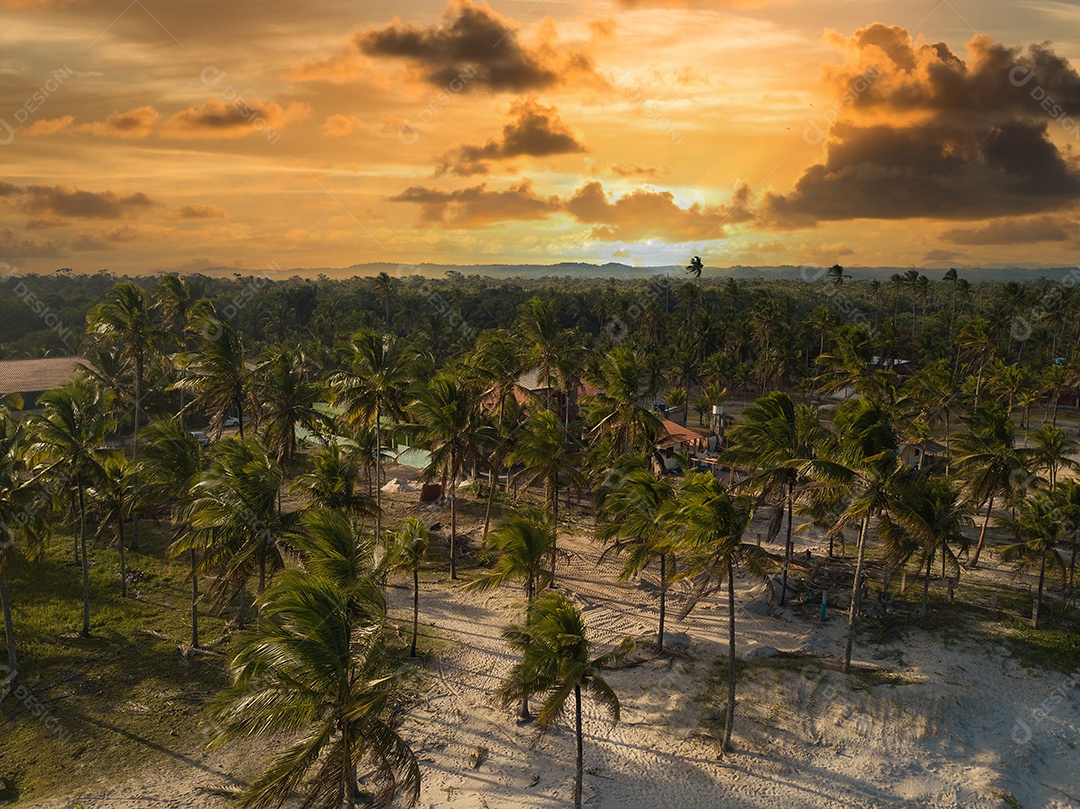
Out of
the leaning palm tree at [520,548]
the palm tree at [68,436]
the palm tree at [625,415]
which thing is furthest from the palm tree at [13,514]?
the palm tree at [625,415]

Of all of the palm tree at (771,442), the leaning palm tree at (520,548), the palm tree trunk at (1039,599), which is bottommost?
the palm tree trunk at (1039,599)

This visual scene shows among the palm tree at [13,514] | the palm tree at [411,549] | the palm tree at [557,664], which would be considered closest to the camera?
the palm tree at [557,664]

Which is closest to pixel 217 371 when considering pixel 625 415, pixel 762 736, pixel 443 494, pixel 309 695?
pixel 443 494

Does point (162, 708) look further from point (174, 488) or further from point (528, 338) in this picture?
point (528, 338)

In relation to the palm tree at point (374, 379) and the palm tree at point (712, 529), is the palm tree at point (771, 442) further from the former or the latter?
the palm tree at point (374, 379)

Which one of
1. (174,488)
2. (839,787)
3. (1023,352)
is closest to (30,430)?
(174,488)

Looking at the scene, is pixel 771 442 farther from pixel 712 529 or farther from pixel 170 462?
pixel 170 462
